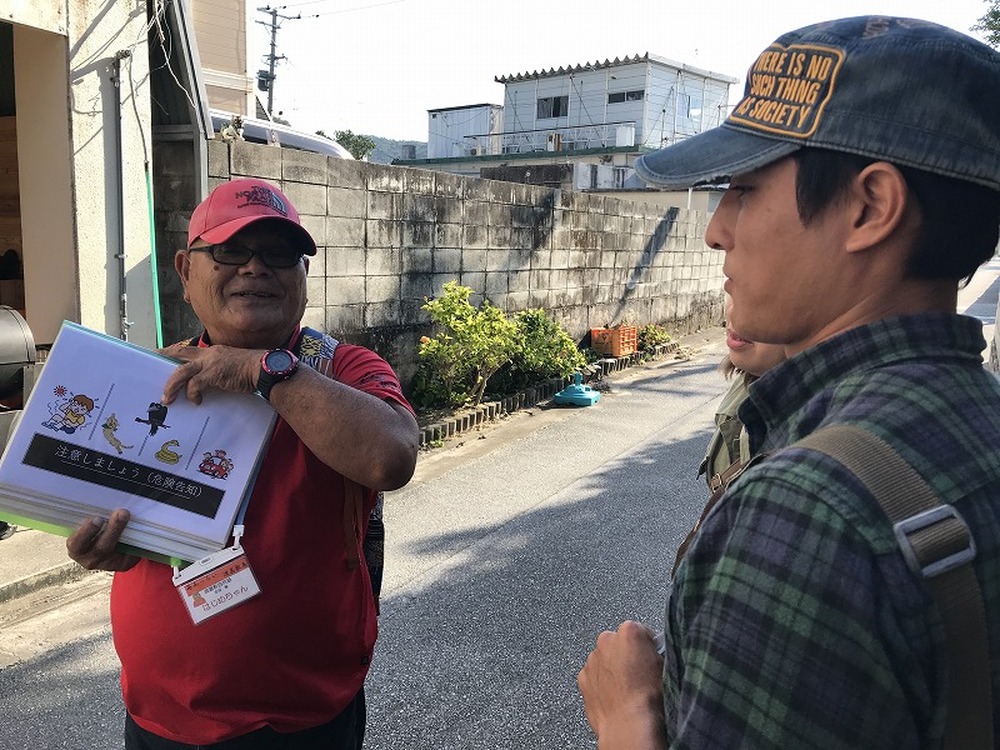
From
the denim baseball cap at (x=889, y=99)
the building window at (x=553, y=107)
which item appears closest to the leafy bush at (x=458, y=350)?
the denim baseball cap at (x=889, y=99)

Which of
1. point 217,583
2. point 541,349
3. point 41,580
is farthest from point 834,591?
point 541,349

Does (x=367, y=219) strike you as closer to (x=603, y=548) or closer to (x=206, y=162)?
(x=206, y=162)

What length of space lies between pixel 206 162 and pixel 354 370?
3.95 meters

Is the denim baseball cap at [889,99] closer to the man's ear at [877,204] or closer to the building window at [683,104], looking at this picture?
the man's ear at [877,204]

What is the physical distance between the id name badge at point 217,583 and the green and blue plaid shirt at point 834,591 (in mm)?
1061

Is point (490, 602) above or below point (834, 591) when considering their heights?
below

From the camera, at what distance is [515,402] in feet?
25.9

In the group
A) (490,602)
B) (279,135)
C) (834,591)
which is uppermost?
(279,135)

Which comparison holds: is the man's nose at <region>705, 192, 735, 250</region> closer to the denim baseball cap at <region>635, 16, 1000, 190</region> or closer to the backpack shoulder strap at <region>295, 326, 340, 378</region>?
the denim baseball cap at <region>635, 16, 1000, 190</region>

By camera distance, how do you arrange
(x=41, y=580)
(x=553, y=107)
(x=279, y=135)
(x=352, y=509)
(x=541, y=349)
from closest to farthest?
(x=352, y=509) → (x=41, y=580) → (x=279, y=135) → (x=541, y=349) → (x=553, y=107)

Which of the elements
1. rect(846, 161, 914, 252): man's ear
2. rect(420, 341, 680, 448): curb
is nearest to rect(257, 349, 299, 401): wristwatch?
rect(846, 161, 914, 252): man's ear

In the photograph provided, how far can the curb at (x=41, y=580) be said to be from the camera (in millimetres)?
3697

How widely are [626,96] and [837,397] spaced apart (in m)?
29.8

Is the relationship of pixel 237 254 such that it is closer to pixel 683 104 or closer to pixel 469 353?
pixel 469 353
